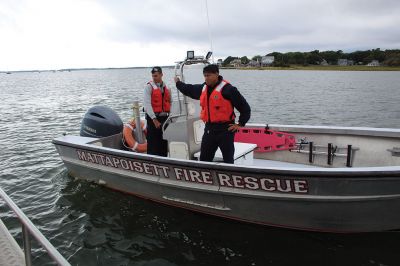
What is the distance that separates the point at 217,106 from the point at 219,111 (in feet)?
0.24

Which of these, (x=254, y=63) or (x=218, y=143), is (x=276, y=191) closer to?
(x=218, y=143)

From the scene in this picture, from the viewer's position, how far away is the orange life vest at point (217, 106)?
4512 millimetres

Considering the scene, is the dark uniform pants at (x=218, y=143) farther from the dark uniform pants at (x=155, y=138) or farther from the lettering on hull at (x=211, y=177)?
the dark uniform pants at (x=155, y=138)

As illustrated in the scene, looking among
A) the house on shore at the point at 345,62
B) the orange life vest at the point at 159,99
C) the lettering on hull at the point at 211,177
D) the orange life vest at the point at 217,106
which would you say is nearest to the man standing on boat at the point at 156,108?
the orange life vest at the point at 159,99

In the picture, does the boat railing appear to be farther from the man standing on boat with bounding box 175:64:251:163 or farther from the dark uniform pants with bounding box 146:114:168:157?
the dark uniform pants with bounding box 146:114:168:157

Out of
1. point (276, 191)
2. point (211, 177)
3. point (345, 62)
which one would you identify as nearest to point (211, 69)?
point (211, 177)

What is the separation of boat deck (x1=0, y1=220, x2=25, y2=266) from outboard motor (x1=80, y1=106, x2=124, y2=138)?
12.8 feet

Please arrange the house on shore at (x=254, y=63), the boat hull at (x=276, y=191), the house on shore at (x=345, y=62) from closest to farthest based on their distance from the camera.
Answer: the boat hull at (x=276, y=191)
the house on shore at (x=345, y=62)
the house on shore at (x=254, y=63)

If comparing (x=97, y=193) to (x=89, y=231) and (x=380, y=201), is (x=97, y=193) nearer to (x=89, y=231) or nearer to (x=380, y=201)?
(x=89, y=231)

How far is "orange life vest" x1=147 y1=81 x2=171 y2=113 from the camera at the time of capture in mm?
5660

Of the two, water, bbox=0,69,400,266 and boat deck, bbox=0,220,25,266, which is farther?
water, bbox=0,69,400,266

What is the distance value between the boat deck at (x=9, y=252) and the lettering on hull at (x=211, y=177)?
2.47 metres

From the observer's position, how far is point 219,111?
179 inches

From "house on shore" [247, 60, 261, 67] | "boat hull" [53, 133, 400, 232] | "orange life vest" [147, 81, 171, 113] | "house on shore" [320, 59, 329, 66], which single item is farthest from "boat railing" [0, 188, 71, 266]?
"house on shore" [247, 60, 261, 67]
